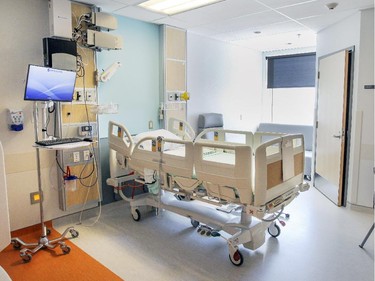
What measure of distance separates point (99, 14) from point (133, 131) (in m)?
1.55

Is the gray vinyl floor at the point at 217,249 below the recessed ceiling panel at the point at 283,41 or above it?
below

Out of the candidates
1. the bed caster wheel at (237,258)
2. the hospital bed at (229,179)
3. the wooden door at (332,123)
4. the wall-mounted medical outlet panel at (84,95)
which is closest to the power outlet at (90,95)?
the wall-mounted medical outlet panel at (84,95)

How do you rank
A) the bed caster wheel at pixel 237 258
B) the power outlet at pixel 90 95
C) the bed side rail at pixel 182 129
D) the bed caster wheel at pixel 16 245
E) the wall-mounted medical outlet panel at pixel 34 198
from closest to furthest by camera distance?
the bed caster wheel at pixel 237 258
the bed caster wheel at pixel 16 245
the wall-mounted medical outlet panel at pixel 34 198
the power outlet at pixel 90 95
the bed side rail at pixel 182 129

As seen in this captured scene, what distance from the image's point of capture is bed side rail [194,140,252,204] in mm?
2303

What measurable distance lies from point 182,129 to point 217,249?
1.77 m

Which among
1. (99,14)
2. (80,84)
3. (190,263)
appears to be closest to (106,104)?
(80,84)

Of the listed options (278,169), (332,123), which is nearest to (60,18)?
(278,169)

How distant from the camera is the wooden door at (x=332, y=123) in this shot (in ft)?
12.8

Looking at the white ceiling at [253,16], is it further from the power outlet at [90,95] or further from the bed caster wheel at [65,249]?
the bed caster wheel at [65,249]

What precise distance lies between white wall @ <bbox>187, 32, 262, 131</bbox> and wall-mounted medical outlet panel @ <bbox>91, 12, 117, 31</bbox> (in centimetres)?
156

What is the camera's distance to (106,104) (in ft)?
12.2

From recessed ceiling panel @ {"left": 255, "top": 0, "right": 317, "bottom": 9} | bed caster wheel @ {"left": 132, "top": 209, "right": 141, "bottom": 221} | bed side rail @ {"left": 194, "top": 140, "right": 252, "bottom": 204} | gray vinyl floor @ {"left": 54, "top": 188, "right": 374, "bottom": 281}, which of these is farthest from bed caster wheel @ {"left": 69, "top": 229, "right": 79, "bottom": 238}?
recessed ceiling panel @ {"left": 255, "top": 0, "right": 317, "bottom": 9}

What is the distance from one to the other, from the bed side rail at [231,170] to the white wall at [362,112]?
2161mm

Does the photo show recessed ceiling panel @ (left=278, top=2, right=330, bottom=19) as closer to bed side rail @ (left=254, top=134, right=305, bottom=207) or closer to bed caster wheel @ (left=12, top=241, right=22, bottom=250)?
bed side rail @ (left=254, top=134, right=305, bottom=207)
